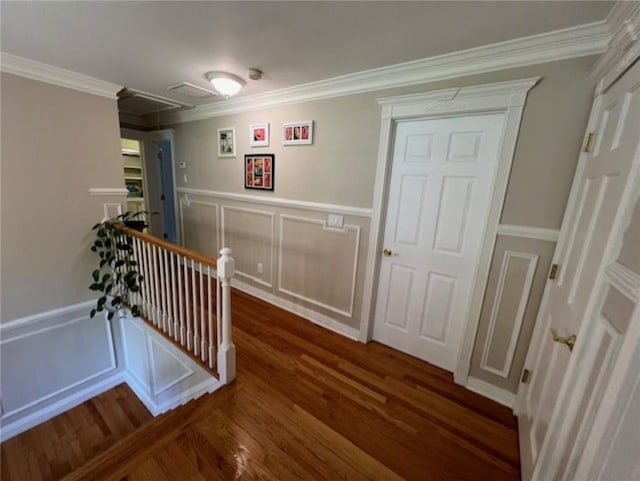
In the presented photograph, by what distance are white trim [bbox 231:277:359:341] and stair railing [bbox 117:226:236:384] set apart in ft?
2.73

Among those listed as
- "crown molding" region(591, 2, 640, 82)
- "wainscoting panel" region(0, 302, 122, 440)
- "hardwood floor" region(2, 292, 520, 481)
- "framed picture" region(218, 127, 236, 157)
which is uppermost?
"crown molding" region(591, 2, 640, 82)

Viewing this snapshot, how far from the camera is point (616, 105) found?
1098 millimetres

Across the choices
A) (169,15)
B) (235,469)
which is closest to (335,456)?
(235,469)

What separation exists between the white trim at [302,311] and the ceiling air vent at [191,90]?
2141mm

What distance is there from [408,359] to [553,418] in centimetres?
121

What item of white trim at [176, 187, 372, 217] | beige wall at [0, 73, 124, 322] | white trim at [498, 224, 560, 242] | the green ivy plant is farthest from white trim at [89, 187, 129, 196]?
white trim at [498, 224, 560, 242]

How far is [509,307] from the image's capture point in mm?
1707

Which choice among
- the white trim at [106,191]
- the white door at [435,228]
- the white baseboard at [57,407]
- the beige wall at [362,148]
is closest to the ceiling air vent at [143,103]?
the beige wall at [362,148]

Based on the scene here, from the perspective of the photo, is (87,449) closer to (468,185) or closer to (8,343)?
(8,343)

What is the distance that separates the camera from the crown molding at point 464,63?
1330 millimetres

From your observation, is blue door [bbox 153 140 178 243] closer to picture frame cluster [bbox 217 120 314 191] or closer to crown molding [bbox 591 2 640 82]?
picture frame cluster [bbox 217 120 314 191]

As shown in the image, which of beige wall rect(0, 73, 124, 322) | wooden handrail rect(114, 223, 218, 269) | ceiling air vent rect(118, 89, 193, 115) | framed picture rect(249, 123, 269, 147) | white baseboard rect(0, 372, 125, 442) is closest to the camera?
wooden handrail rect(114, 223, 218, 269)

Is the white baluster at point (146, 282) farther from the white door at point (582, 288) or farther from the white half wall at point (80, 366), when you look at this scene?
the white door at point (582, 288)

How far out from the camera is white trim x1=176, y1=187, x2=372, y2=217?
Result: 2.27 m
